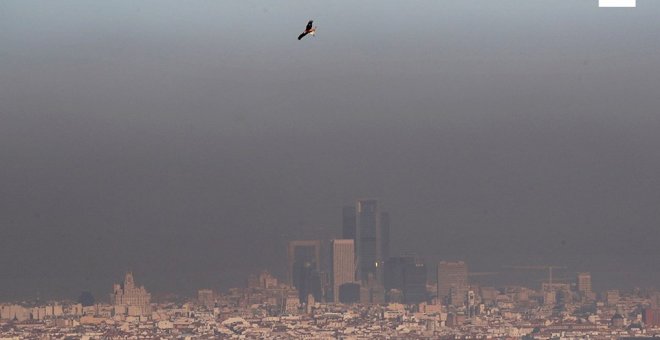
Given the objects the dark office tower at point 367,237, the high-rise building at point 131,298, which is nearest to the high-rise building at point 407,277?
the dark office tower at point 367,237

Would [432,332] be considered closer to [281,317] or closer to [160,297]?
[281,317]

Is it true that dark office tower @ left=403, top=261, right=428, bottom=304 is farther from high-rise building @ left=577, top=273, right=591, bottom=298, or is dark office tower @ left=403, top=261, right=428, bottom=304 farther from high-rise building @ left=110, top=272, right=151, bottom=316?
high-rise building @ left=110, top=272, right=151, bottom=316

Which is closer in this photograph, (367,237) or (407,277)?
(367,237)

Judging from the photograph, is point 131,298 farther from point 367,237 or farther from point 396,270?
point 396,270

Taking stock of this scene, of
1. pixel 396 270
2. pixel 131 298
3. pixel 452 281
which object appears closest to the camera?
pixel 131 298

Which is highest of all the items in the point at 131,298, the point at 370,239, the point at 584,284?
the point at 370,239

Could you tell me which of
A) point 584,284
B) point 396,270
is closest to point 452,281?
point 396,270

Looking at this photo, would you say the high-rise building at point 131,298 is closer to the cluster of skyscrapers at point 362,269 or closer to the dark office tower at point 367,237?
the cluster of skyscrapers at point 362,269

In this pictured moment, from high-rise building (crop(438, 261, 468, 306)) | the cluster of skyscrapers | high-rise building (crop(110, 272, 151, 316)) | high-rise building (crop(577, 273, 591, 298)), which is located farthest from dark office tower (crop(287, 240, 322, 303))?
high-rise building (crop(577, 273, 591, 298))
